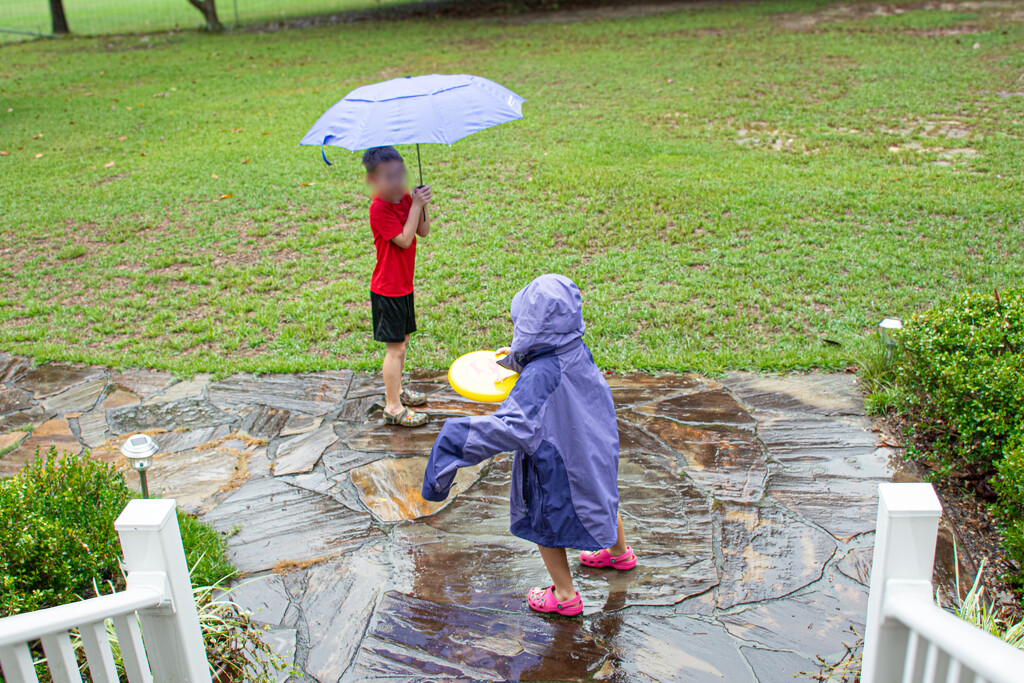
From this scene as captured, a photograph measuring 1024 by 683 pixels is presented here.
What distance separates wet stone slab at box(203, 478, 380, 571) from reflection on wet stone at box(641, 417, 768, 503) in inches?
64.4

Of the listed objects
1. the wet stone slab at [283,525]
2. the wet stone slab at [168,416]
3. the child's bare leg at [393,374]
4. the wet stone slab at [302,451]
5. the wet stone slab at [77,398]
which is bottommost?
the wet stone slab at [283,525]

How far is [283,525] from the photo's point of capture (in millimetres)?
3643

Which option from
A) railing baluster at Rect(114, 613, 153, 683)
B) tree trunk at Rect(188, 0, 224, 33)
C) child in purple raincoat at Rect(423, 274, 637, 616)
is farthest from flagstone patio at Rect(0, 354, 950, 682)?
tree trunk at Rect(188, 0, 224, 33)

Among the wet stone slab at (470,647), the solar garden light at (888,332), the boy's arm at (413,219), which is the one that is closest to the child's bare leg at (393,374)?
the boy's arm at (413,219)

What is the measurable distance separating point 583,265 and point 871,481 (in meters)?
3.14

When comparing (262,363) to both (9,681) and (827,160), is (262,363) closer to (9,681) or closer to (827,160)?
(9,681)

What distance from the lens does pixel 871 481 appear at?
12.5ft

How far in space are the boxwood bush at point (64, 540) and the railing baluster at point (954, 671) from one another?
8.59 ft

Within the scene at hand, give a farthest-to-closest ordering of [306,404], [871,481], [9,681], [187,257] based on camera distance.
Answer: [187,257] < [306,404] < [871,481] < [9,681]

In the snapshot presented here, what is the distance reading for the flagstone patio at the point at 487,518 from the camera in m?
2.89

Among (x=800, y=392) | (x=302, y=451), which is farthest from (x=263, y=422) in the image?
(x=800, y=392)

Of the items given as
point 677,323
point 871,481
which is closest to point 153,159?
point 677,323

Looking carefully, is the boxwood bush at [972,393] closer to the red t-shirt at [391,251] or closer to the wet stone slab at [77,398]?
the red t-shirt at [391,251]

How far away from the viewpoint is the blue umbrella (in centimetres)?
360
